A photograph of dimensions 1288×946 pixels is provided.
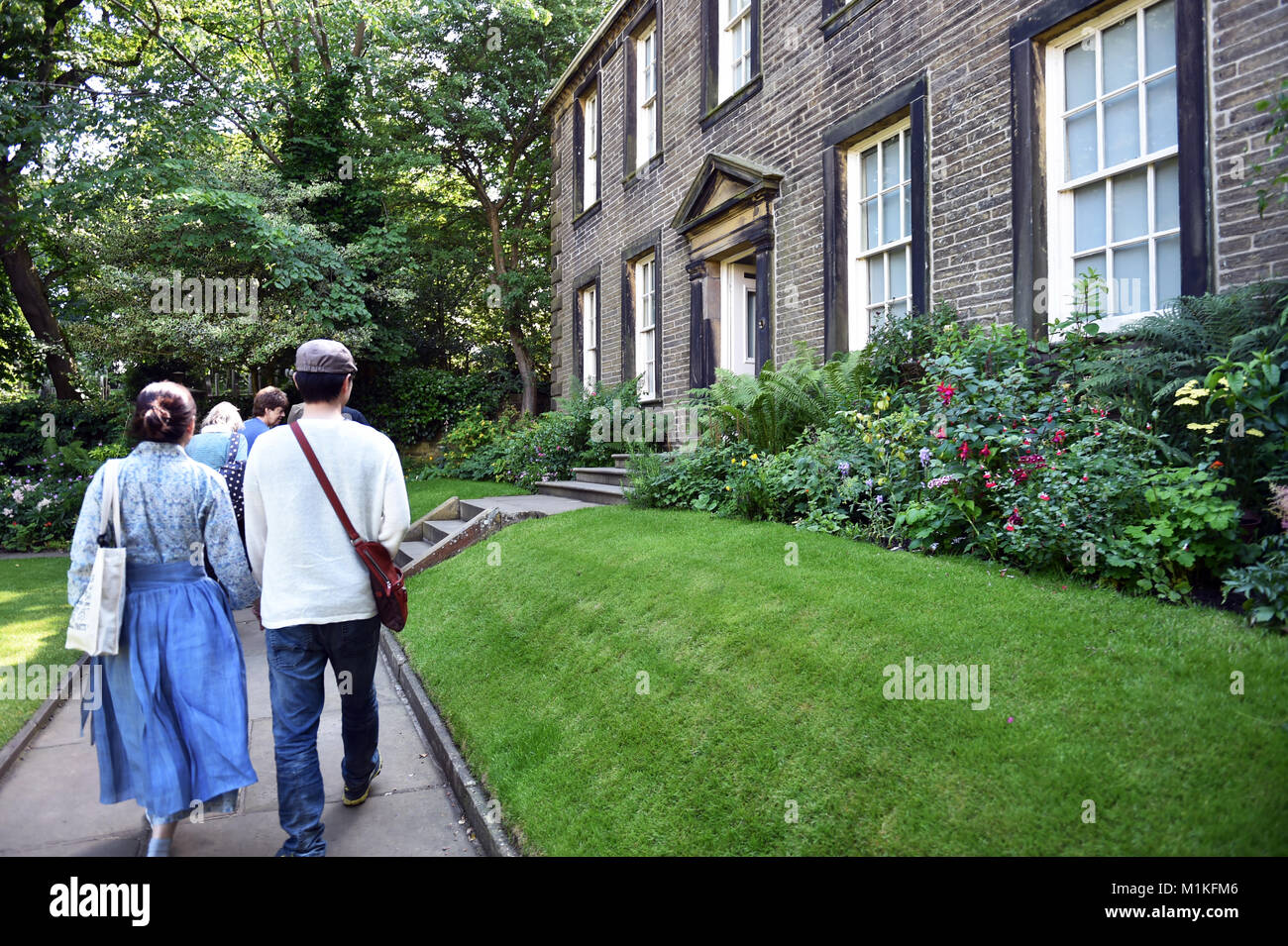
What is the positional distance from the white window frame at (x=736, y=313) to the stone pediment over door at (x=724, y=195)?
0.73m

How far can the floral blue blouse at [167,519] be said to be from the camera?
3.33 m

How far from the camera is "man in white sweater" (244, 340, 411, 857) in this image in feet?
11.3

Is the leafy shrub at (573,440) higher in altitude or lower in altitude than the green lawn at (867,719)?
higher

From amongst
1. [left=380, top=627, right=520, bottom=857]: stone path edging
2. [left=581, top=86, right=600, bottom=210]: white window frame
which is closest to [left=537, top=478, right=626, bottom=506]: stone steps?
[left=380, top=627, right=520, bottom=857]: stone path edging

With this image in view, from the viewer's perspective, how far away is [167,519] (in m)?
3.46

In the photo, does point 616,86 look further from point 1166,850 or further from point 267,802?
point 1166,850

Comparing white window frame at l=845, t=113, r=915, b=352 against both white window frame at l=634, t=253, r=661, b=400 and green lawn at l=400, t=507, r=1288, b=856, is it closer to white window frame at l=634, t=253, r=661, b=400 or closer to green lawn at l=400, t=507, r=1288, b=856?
green lawn at l=400, t=507, r=1288, b=856

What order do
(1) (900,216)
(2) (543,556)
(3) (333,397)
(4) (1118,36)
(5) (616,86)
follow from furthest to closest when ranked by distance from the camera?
(5) (616,86) < (1) (900,216) < (2) (543,556) < (4) (1118,36) < (3) (333,397)

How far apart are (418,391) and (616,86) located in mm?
10470

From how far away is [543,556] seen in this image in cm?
742

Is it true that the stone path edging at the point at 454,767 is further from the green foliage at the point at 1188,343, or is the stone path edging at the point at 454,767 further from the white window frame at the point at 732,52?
the white window frame at the point at 732,52

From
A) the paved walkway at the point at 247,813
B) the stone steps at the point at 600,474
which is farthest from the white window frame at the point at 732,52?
the paved walkway at the point at 247,813

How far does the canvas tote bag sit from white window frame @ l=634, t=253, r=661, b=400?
10653 mm
